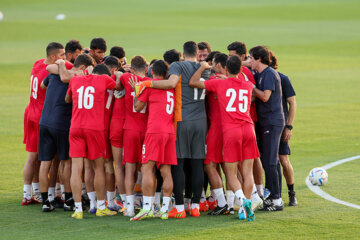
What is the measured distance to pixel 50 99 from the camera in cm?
1007

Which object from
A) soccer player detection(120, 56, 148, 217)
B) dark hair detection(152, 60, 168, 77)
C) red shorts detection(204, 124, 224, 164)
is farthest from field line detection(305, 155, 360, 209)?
dark hair detection(152, 60, 168, 77)

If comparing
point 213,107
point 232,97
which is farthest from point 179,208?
point 232,97

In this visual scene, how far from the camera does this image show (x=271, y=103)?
10023 mm

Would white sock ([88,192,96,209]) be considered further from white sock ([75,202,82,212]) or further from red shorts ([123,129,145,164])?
red shorts ([123,129,145,164])

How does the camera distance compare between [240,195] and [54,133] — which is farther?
[54,133]

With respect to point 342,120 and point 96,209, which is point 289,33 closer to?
point 342,120

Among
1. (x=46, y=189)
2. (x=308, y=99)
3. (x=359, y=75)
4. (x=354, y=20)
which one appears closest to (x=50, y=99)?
(x=46, y=189)

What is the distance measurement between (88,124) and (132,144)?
0.71 m

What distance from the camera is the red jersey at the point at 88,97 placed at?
9539 millimetres

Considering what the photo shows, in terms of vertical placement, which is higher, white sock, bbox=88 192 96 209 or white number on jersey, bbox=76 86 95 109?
white number on jersey, bbox=76 86 95 109

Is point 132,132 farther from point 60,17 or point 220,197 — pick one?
point 60,17

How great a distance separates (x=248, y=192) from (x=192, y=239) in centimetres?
160

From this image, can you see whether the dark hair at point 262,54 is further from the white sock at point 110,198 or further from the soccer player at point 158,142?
the white sock at point 110,198

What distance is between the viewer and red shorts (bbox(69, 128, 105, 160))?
9578mm
